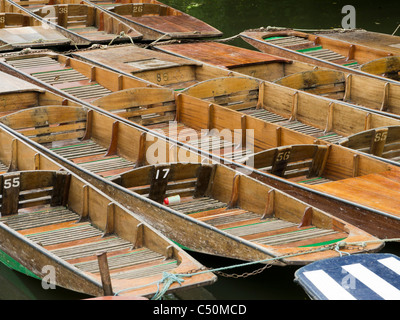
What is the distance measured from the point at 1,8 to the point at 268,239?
9.02 m

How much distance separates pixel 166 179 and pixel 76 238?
3.29 ft

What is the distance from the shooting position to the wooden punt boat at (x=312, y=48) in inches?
432

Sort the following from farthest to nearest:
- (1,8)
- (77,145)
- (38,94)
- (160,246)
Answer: (1,8) < (38,94) < (77,145) < (160,246)

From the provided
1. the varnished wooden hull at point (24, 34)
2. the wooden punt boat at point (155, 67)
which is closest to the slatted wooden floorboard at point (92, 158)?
the wooden punt boat at point (155, 67)

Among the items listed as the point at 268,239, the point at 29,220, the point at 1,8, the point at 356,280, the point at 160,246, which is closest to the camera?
the point at 356,280

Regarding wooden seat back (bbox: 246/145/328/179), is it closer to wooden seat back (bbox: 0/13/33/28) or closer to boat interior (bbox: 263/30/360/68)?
boat interior (bbox: 263/30/360/68)

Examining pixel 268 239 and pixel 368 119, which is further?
pixel 368 119

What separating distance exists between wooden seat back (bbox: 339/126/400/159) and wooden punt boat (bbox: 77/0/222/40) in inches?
203

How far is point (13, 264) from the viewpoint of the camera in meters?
5.96

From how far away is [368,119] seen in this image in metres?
8.03

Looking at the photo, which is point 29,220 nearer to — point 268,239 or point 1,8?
point 268,239

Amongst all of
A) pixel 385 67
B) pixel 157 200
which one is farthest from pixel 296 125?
pixel 157 200

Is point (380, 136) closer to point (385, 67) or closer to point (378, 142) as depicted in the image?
point (378, 142)
